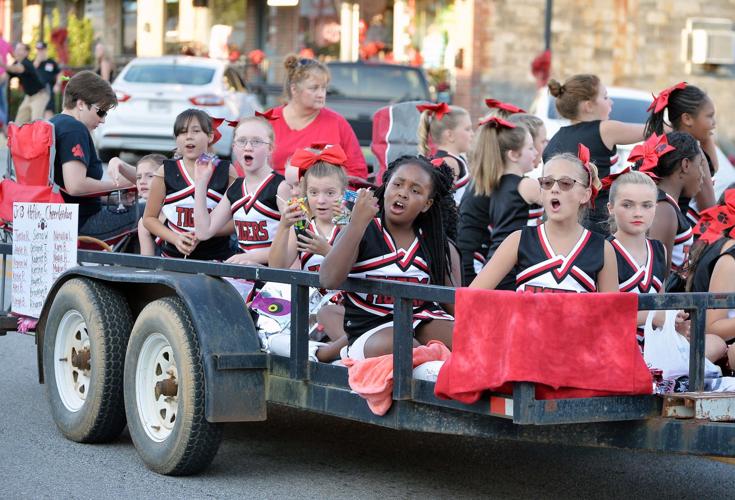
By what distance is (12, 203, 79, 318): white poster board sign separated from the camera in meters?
7.15

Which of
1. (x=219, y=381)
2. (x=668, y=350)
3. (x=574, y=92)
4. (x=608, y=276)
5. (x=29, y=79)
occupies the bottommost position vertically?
(x=219, y=381)

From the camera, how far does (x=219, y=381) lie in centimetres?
562

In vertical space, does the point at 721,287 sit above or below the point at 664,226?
below

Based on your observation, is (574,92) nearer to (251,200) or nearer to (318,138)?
(318,138)

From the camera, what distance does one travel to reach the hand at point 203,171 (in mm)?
7207

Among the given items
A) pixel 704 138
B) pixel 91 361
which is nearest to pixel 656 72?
pixel 704 138

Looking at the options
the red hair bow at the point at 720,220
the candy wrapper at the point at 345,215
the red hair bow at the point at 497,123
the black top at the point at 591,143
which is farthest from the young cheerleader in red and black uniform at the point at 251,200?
the red hair bow at the point at 720,220

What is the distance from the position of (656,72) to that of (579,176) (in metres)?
24.8

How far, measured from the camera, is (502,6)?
94.2 feet

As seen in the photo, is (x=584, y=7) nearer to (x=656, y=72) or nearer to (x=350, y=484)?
(x=656, y=72)

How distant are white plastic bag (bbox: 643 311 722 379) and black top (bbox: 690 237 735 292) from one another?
722 millimetres

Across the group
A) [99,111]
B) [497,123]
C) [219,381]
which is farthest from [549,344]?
[99,111]

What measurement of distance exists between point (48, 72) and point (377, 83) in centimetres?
686

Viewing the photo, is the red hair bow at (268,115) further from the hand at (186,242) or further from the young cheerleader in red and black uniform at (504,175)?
the young cheerleader in red and black uniform at (504,175)
